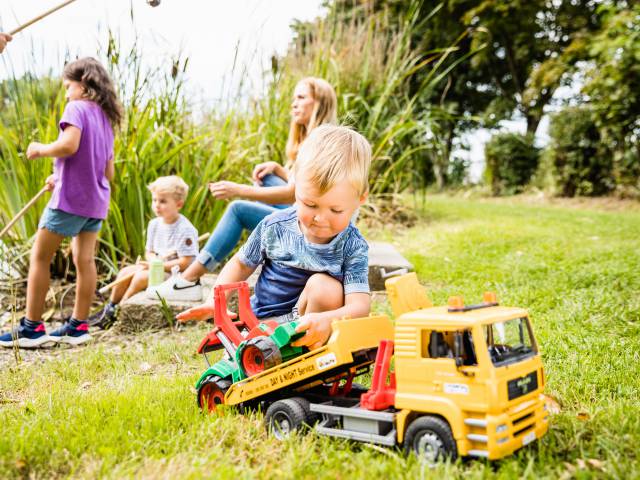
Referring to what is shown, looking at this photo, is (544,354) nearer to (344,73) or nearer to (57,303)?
(57,303)

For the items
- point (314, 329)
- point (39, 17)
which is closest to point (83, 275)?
point (39, 17)

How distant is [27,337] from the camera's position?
3.94 m

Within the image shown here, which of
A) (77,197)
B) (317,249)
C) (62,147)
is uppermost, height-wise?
(62,147)

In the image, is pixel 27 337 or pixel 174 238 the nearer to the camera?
pixel 27 337

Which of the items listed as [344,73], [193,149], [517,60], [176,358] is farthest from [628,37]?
[517,60]

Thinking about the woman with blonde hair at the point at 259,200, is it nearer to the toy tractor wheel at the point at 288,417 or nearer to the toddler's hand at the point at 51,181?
the toddler's hand at the point at 51,181

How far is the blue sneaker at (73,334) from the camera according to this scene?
3.97 m

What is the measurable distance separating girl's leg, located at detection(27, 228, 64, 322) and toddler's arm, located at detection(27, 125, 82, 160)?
1.65ft

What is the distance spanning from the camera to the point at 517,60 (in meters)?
23.4

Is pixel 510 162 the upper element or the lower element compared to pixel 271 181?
upper

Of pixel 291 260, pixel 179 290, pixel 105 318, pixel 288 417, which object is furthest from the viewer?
pixel 105 318

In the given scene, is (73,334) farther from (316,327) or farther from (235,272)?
(316,327)

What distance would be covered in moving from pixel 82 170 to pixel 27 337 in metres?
1.09

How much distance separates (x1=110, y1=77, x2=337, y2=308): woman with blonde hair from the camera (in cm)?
397
